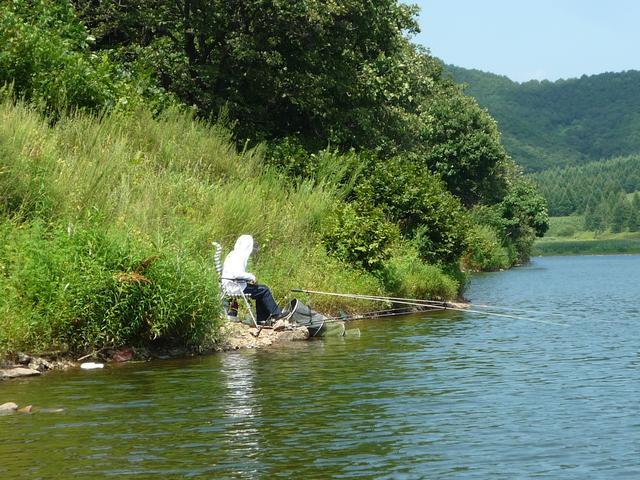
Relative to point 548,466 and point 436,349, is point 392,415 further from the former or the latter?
point 436,349

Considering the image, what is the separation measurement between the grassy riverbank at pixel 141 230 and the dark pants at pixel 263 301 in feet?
3.21

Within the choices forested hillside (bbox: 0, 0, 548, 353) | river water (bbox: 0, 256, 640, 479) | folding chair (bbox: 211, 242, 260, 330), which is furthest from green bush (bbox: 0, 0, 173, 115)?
river water (bbox: 0, 256, 640, 479)

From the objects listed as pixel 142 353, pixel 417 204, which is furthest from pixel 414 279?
pixel 142 353

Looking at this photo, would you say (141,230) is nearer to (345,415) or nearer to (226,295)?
(226,295)

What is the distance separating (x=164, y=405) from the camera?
1326 cm

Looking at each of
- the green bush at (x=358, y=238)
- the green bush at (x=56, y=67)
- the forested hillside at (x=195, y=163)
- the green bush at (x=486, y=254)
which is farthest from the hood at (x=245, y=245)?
the green bush at (x=486, y=254)

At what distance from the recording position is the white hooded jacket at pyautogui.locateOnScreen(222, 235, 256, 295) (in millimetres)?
19719

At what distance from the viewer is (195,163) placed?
26.7m

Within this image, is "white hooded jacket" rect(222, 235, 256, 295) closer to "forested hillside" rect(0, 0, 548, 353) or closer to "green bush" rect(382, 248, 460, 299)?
"forested hillside" rect(0, 0, 548, 353)

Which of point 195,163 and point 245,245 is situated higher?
point 195,163

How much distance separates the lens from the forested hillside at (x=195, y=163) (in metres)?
17.1

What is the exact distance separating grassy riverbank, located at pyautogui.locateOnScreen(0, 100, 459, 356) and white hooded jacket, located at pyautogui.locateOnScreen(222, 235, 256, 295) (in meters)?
0.41

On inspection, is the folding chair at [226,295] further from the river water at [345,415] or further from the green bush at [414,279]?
the green bush at [414,279]

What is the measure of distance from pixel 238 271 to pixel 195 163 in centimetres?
758
